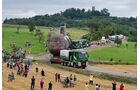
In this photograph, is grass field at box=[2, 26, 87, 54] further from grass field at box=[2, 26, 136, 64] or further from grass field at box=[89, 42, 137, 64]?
grass field at box=[89, 42, 137, 64]

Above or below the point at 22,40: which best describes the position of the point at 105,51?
below

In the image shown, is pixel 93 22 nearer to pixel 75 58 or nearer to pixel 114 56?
pixel 114 56

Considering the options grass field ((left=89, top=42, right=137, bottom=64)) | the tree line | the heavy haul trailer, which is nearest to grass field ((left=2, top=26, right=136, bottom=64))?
grass field ((left=89, top=42, right=137, bottom=64))

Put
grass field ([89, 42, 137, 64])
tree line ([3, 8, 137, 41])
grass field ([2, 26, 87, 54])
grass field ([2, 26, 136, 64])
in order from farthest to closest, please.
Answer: tree line ([3, 8, 137, 41]), grass field ([2, 26, 87, 54]), grass field ([2, 26, 136, 64]), grass field ([89, 42, 137, 64])

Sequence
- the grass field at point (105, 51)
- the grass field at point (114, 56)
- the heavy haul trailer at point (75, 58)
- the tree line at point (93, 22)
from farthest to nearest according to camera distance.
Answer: the tree line at point (93, 22)
the grass field at point (105, 51)
the grass field at point (114, 56)
the heavy haul trailer at point (75, 58)

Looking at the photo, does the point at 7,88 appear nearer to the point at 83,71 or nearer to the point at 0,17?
the point at 83,71

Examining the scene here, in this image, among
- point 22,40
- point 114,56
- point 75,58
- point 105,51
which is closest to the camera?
point 75,58

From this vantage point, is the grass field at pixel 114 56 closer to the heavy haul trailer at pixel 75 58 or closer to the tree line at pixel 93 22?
the tree line at pixel 93 22

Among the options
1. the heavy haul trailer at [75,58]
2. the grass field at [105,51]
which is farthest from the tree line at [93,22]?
the heavy haul trailer at [75,58]

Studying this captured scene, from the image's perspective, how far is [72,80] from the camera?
1168 inches

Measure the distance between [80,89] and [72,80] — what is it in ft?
3.73

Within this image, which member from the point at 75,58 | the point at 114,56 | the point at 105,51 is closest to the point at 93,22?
the point at 105,51

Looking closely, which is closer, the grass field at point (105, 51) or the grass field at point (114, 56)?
the grass field at point (114, 56)

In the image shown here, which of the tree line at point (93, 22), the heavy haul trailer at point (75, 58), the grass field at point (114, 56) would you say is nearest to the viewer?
the heavy haul trailer at point (75, 58)
